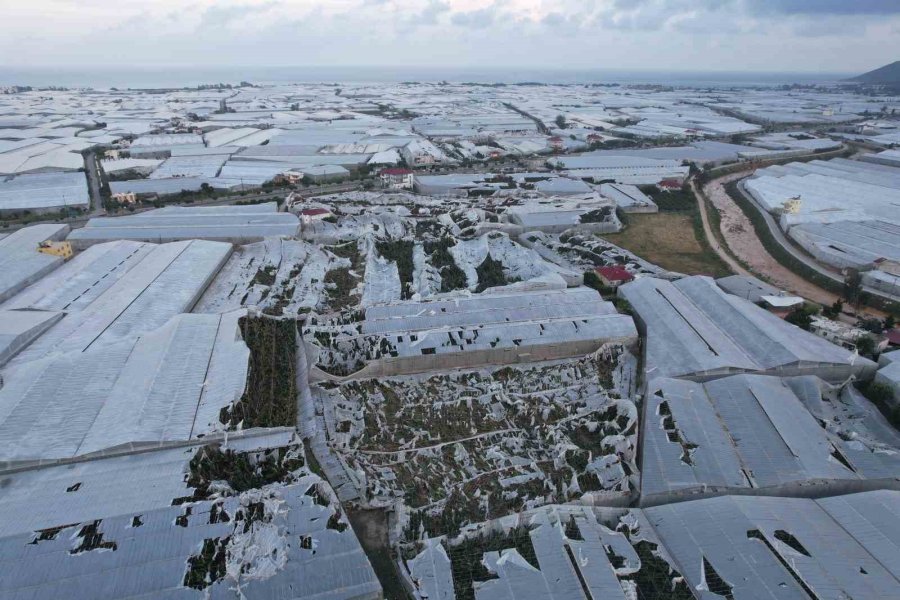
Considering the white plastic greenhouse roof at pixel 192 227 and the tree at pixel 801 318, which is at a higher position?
the white plastic greenhouse roof at pixel 192 227

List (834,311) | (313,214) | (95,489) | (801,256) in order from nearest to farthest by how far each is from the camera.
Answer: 1. (95,489)
2. (834,311)
3. (801,256)
4. (313,214)

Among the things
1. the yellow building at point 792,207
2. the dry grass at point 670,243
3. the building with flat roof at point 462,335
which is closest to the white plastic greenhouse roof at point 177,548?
the building with flat roof at point 462,335

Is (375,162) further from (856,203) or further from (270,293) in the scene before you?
(856,203)

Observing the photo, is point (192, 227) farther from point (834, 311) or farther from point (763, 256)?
point (763, 256)

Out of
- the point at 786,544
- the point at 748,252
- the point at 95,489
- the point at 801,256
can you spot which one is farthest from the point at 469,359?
the point at 801,256

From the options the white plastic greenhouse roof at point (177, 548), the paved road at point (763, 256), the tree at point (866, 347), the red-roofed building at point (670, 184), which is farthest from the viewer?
the red-roofed building at point (670, 184)

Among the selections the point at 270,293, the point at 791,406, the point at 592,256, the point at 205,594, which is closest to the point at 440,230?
the point at 592,256

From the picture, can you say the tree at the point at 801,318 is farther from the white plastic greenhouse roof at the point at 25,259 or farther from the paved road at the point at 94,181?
the paved road at the point at 94,181
